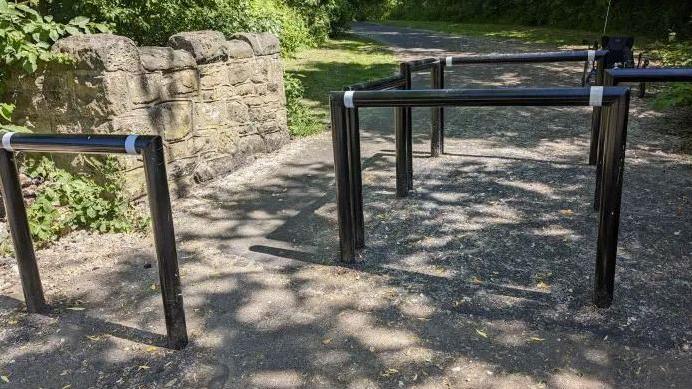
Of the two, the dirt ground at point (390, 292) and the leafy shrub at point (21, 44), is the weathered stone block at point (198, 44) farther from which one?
the dirt ground at point (390, 292)

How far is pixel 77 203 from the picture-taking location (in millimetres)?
4242

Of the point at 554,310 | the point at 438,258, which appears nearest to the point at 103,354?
the point at 438,258

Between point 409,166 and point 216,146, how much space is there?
183 centimetres

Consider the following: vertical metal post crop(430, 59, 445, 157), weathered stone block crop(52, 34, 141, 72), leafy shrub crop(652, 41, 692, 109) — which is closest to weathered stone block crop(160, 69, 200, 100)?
weathered stone block crop(52, 34, 141, 72)

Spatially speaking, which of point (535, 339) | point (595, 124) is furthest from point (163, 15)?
point (535, 339)

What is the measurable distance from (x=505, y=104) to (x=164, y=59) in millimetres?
2878

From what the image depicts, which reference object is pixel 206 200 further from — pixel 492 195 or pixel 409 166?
pixel 492 195

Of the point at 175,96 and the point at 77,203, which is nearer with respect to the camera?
the point at 77,203

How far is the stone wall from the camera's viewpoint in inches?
167

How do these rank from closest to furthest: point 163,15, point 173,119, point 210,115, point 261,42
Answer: point 173,119
point 210,115
point 261,42
point 163,15

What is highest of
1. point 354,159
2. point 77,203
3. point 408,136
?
point 354,159

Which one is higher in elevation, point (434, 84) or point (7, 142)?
point (7, 142)

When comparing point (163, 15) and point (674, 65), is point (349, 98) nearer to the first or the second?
point (163, 15)

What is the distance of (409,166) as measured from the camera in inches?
Answer: 184
